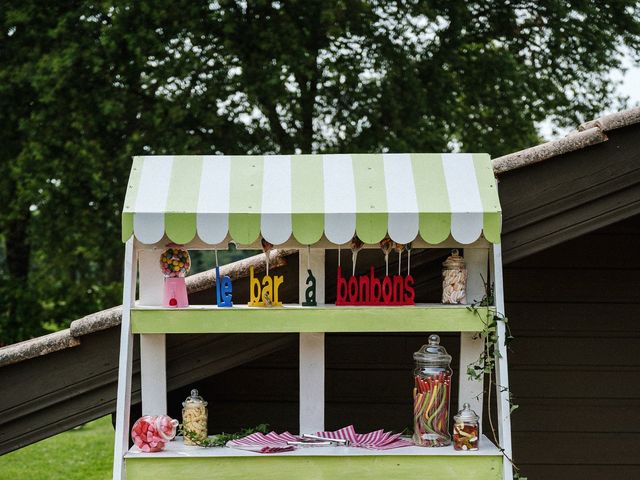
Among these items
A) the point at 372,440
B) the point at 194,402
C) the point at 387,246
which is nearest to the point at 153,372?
the point at 194,402

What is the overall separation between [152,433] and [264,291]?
2.13ft

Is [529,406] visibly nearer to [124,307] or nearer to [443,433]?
[443,433]

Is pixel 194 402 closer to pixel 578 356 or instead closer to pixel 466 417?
pixel 466 417

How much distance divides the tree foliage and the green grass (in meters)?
1.62

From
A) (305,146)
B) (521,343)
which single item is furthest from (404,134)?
(521,343)

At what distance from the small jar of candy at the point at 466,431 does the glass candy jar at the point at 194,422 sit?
942mm

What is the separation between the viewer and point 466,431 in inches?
125

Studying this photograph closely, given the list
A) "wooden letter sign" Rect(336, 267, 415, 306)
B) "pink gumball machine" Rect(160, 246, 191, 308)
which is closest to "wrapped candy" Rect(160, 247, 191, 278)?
"pink gumball machine" Rect(160, 246, 191, 308)

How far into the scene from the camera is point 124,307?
3061 mm

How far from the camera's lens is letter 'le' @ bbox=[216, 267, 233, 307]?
10.7 ft

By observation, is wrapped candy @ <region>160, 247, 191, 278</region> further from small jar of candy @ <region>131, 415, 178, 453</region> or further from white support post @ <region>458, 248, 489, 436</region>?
white support post @ <region>458, 248, 489, 436</region>

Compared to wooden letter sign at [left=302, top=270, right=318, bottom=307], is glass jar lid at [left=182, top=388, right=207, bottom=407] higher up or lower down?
lower down

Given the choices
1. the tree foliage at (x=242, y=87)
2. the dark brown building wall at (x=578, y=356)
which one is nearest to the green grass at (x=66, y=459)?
the tree foliage at (x=242, y=87)

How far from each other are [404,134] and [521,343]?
7.30 meters
